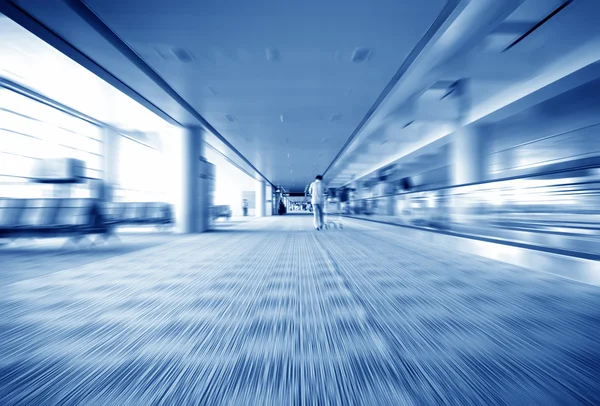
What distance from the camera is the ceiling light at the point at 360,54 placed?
18.4ft

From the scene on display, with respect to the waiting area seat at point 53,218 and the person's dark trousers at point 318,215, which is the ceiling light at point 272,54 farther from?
the person's dark trousers at point 318,215

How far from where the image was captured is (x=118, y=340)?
1686mm

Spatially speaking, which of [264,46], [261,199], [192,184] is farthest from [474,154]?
[261,199]

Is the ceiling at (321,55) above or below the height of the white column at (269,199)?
above

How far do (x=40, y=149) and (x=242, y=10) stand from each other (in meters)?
10.9

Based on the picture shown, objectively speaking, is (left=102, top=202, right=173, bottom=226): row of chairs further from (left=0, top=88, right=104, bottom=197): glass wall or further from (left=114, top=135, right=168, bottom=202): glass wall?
(left=114, top=135, right=168, bottom=202): glass wall

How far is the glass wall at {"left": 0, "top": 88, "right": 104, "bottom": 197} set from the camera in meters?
9.04

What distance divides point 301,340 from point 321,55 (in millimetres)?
5658

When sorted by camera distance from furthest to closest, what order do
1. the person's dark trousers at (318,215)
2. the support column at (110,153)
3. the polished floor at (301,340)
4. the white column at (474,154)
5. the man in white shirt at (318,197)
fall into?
the support column at (110,153) < the white column at (474,154) < the person's dark trousers at (318,215) < the man in white shirt at (318,197) < the polished floor at (301,340)

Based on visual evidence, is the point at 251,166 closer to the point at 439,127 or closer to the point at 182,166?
the point at 182,166

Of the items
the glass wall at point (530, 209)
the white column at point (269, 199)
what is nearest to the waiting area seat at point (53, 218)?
the glass wall at point (530, 209)

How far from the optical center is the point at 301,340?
5.50 ft

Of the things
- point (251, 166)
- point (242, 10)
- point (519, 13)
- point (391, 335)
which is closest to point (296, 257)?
Result: point (391, 335)

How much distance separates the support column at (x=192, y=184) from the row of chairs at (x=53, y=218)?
2.81 m
